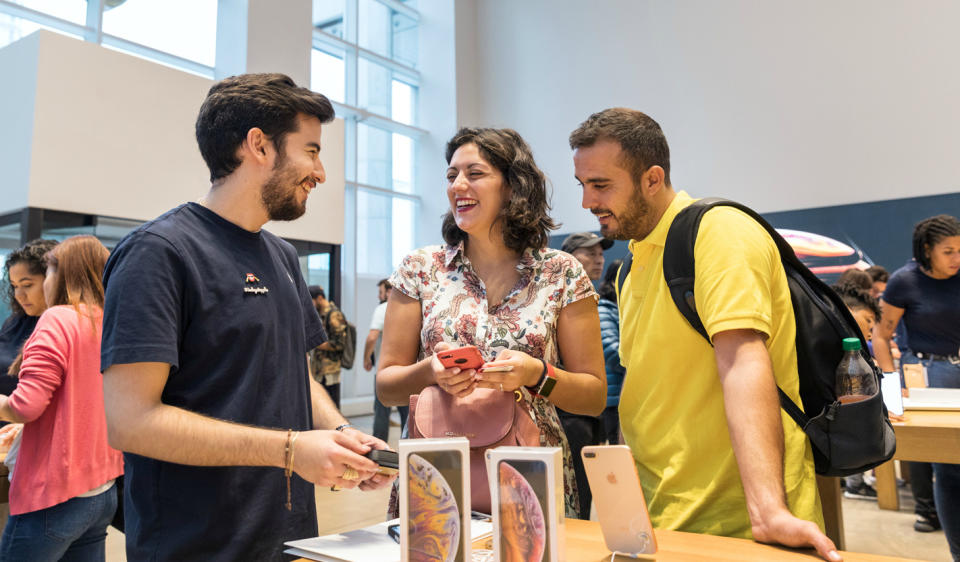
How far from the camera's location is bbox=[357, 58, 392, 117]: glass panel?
10.4m

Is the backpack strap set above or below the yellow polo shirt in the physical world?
above

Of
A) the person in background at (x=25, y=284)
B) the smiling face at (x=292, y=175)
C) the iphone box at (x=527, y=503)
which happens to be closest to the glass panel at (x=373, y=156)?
the person in background at (x=25, y=284)

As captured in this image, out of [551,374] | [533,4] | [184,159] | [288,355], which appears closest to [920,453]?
[551,374]

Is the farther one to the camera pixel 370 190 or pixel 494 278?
pixel 370 190

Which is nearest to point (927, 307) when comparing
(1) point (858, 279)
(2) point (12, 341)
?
(1) point (858, 279)

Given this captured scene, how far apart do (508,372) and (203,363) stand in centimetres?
60

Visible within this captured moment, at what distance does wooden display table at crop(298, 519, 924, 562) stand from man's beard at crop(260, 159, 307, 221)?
721 millimetres

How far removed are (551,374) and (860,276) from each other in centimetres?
348

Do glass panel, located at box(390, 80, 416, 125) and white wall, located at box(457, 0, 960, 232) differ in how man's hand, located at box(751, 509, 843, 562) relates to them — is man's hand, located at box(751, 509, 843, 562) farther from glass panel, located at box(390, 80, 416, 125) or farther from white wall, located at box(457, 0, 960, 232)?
glass panel, located at box(390, 80, 416, 125)

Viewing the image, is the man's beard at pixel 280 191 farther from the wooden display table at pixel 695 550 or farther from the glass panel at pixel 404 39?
the glass panel at pixel 404 39

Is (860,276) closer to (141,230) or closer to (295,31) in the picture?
(141,230)

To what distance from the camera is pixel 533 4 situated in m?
10.8

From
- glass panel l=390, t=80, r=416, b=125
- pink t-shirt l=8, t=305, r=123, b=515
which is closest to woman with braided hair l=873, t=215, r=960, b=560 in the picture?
pink t-shirt l=8, t=305, r=123, b=515

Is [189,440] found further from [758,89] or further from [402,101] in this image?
[402,101]
